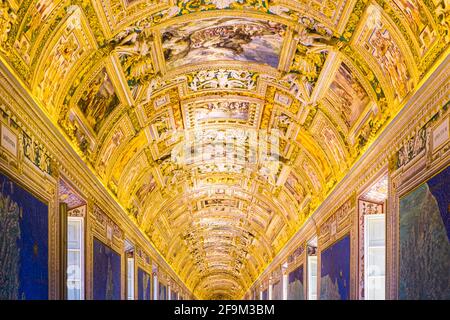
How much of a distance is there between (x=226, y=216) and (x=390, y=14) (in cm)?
2853

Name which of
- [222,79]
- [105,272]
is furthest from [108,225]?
[222,79]

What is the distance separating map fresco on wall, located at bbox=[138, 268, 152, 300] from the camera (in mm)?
28152

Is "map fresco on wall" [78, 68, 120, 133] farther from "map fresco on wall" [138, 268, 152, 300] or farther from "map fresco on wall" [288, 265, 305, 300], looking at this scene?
"map fresco on wall" [288, 265, 305, 300]

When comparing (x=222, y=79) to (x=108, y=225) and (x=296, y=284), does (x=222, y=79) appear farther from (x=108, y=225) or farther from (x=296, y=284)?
(x=296, y=284)

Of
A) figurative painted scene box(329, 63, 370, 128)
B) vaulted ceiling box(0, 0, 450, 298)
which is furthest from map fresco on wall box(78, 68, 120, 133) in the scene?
figurative painted scene box(329, 63, 370, 128)

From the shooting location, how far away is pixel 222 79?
19.6m

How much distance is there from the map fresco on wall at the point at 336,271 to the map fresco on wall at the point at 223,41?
6.38 m

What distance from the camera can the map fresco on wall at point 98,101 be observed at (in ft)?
50.7

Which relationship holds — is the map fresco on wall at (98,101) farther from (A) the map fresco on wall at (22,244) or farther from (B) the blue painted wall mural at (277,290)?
(B) the blue painted wall mural at (277,290)

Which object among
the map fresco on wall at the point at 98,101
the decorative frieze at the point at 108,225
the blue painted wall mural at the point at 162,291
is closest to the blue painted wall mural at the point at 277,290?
the blue painted wall mural at the point at 162,291

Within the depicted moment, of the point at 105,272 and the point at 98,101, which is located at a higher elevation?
the point at 98,101

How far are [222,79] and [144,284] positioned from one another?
14473 millimetres

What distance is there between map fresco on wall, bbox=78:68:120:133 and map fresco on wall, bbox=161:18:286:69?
191 cm

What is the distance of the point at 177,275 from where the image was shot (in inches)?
1895
